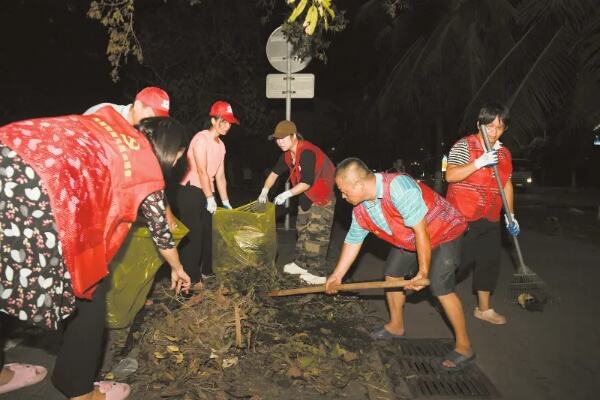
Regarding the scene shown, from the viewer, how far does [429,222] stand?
3221 millimetres

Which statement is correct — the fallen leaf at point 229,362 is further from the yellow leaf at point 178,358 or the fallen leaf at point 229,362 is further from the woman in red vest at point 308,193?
the woman in red vest at point 308,193

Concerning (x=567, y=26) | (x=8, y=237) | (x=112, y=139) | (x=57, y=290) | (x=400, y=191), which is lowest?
(x=57, y=290)

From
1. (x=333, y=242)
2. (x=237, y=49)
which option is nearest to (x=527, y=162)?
(x=237, y=49)

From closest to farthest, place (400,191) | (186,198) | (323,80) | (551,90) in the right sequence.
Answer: (400,191)
(186,198)
(551,90)
(323,80)

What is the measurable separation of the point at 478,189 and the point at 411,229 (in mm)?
1046

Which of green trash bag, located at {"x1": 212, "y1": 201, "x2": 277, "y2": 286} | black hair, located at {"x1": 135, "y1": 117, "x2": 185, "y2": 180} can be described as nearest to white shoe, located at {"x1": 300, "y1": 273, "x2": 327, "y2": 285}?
green trash bag, located at {"x1": 212, "y1": 201, "x2": 277, "y2": 286}

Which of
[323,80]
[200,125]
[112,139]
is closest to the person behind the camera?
[112,139]

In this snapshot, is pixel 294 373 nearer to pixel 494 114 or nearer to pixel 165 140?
pixel 165 140

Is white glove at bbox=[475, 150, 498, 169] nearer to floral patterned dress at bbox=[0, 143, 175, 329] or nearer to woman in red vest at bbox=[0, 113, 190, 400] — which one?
woman in red vest at bbox=[0, 113, 190, 400]

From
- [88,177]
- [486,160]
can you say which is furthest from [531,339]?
[88,177]

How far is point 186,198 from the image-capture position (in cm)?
459

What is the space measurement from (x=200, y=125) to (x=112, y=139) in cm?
1208

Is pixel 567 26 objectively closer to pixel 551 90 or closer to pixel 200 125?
pixel 551 90

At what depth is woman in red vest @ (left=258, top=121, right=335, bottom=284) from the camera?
15.6 feet
